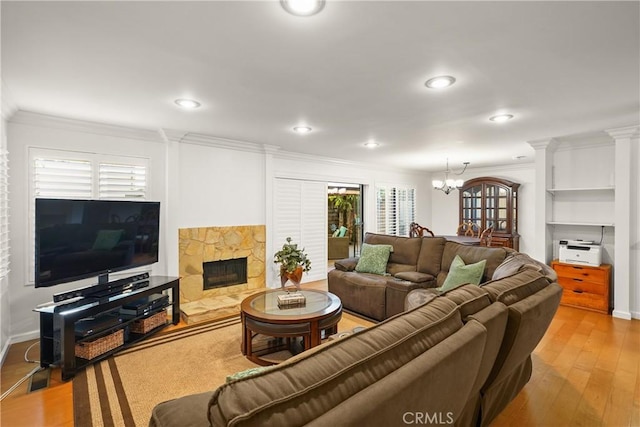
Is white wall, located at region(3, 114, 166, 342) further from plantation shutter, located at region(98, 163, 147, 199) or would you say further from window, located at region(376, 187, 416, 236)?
window, located at region(376, 187, 416, 236)

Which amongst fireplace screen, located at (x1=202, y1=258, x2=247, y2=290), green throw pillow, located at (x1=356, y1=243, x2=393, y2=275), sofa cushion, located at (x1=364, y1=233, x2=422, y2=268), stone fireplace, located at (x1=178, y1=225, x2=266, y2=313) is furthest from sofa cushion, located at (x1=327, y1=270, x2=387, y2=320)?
fireplace screen, located at (x1=202, y1=258, x2=247, y2=290)

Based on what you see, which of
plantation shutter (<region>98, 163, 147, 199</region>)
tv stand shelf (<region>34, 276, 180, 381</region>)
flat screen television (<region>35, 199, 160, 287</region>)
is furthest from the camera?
plantation shutter (<region>98, 163, 147, 199</region>)

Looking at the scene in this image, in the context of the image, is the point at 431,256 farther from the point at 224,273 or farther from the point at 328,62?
the point at 224,273

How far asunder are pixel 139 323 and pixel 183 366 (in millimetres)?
910

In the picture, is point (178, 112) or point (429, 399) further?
point (178, 112)

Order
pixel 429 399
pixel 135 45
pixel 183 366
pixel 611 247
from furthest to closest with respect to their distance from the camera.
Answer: pixel 611 247
pixel 183 366
pixel 135 45
pixel 429 399

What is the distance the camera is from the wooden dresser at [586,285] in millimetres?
3959

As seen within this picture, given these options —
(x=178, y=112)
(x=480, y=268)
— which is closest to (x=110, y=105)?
(x=178, y=112)

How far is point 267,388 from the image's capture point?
839 mm

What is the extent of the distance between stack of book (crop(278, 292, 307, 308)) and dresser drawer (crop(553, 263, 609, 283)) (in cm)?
369

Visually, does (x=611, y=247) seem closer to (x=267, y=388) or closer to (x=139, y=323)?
(x=267, y=388)

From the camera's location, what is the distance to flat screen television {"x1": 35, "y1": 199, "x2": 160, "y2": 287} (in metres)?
2.65

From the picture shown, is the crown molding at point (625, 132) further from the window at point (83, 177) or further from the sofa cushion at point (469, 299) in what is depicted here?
the window at point (83, 177)

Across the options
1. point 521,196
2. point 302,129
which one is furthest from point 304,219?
point 521,196
